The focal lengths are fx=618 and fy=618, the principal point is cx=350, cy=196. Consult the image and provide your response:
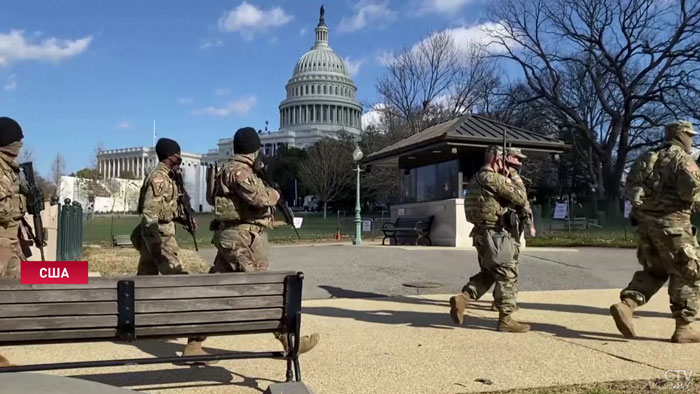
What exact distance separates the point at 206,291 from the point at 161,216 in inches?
83.2

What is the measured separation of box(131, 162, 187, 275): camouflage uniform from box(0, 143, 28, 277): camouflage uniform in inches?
40.4

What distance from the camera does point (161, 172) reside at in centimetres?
581

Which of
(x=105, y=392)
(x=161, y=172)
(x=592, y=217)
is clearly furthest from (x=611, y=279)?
(x=592, y=217)

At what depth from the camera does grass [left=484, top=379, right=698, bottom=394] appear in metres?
4.13

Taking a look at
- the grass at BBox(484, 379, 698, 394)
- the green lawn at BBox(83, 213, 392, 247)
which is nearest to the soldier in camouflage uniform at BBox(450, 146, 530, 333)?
the grass at BBox(484, 379, 698, 394)

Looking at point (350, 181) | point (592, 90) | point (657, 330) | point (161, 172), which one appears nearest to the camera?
point (161, 172)

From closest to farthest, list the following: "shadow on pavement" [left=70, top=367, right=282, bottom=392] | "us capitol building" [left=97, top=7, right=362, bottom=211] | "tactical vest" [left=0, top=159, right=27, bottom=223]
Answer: "shadow on pavement" [left=70, top=367, right=282, bottom=392]
"tactical vest" [left=0, top=159, right=27, bottom=223]
"us capitol building" [left=97, top=7, right=362, bottom=211]

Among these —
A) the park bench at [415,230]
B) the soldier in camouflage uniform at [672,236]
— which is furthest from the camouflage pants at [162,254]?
the park bench at [415,230]

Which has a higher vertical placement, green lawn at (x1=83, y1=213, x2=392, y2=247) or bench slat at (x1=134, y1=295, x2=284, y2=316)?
bench slat at (x1=134, y1=295, x2=284, y2=316)

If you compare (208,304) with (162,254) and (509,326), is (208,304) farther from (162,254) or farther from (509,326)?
(509,326)

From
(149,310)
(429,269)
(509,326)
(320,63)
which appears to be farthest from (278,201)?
(320,63)

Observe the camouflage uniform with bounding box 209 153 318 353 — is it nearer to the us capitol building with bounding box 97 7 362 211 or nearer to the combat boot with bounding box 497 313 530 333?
the combat boot with bounding box 497 313 530 333

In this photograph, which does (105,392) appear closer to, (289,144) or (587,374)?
(587,374)

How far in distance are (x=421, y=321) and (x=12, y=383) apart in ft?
17.7
